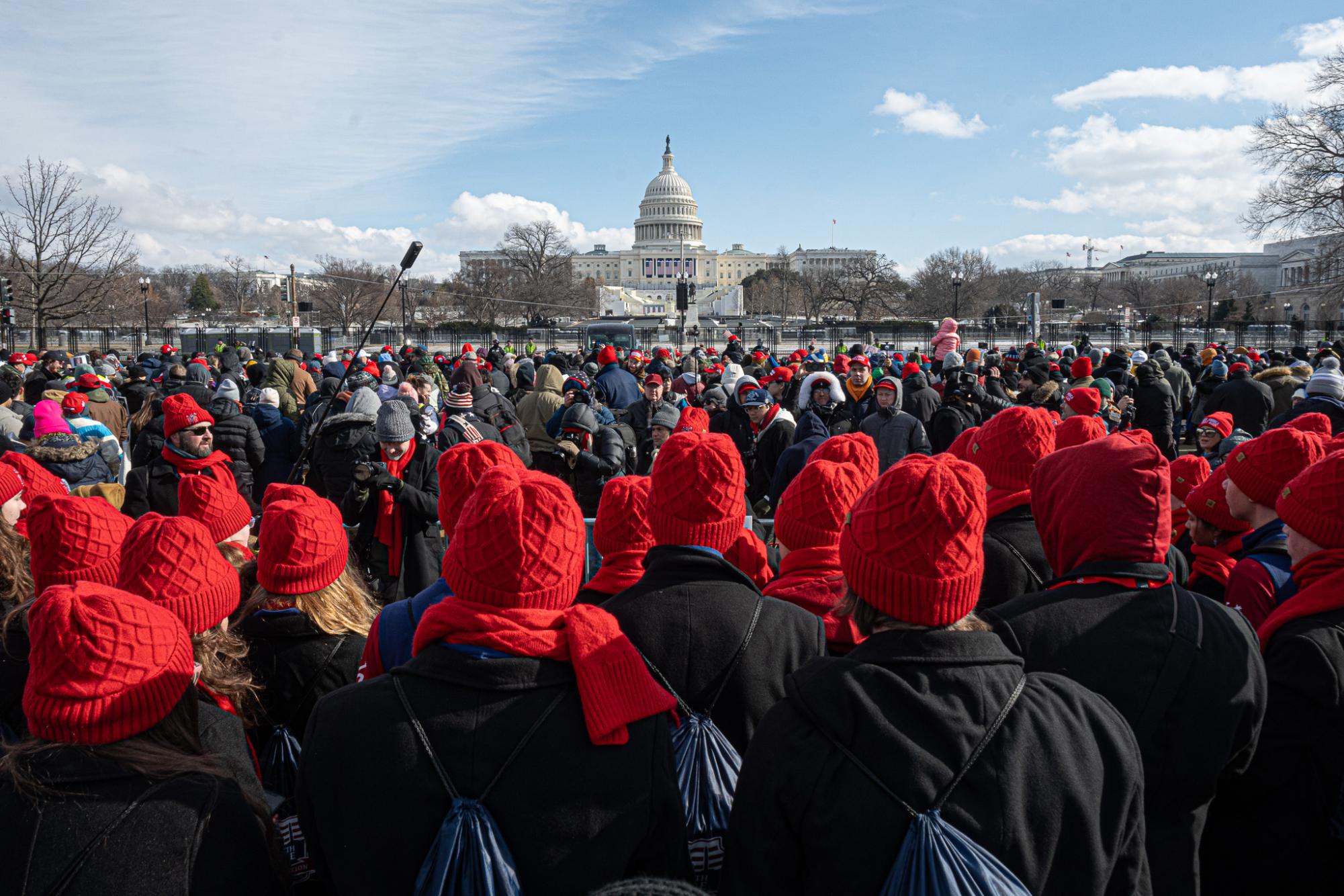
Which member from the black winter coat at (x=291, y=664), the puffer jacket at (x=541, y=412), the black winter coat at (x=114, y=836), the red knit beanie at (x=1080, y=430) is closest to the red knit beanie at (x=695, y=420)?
the red knit beanie at (x=1080, y=430)

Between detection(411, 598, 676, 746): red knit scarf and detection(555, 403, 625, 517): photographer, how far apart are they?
14.6ft

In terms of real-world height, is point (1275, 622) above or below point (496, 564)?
below

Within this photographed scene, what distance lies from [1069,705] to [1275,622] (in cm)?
120

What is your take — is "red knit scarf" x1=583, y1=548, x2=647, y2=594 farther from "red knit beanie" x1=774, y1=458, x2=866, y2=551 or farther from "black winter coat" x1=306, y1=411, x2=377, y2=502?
"black winter coat" x1=306, y1=411, x2=377, y2=502

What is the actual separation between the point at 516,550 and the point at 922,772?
946 mm

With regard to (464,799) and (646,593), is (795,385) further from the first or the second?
(464,799)

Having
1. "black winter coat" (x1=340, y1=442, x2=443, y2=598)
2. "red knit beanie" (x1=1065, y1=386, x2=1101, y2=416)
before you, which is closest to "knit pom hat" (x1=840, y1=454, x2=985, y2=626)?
"black winter coat" (x1=340, y1=442, x2=443, y2=598)

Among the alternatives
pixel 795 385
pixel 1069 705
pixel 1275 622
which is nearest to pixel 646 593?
pixel 1069 705

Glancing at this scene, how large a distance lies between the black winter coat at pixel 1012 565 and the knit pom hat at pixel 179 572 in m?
2.67

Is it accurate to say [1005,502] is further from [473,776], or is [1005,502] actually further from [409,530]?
[409,530]

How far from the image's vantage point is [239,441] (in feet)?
25.0

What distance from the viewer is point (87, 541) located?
10.1 ft

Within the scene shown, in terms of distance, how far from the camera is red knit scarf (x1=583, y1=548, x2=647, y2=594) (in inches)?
129

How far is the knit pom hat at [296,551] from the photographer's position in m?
3.00
